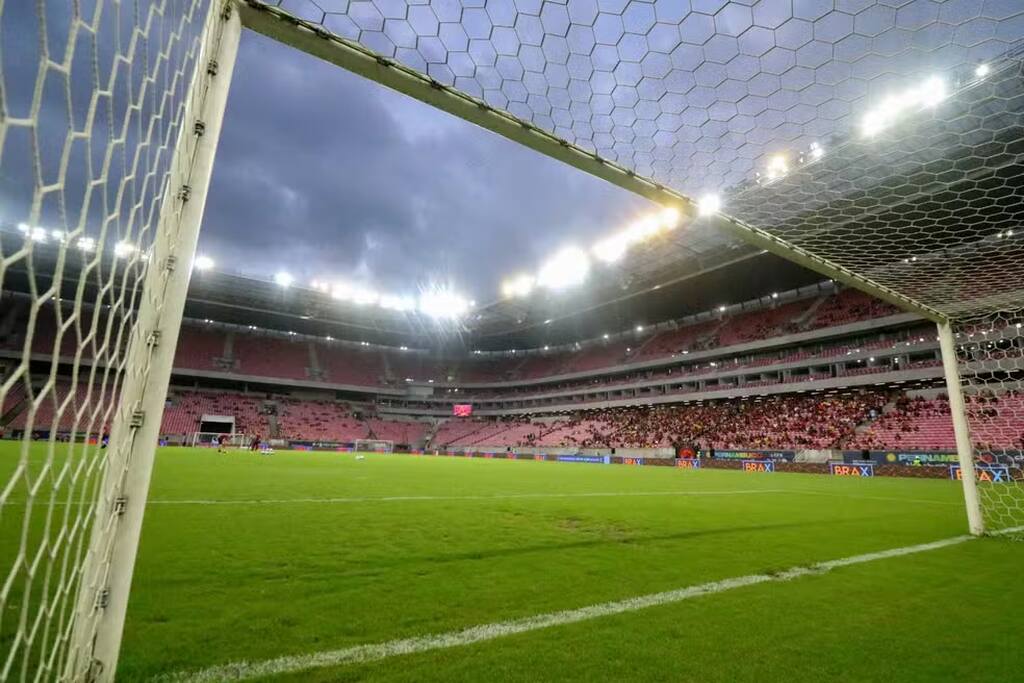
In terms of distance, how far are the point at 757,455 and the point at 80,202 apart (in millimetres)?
26533

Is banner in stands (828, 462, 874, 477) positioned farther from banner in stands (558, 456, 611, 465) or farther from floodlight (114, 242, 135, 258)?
floodlight (114, 242, 135, 258)

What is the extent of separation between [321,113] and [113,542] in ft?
15.4

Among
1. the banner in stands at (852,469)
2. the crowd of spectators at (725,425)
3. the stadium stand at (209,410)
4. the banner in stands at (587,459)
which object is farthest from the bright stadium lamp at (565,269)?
the stadium stand at (209,410)

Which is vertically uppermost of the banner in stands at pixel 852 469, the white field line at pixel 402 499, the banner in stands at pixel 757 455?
the banner in stands at pixel 757 455

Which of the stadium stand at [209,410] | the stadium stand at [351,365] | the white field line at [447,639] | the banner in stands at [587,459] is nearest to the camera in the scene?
the white field line at [447,639]

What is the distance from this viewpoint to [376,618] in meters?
2.58

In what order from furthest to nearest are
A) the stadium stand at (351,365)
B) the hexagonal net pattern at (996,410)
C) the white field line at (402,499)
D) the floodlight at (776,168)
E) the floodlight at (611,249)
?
the stadium stand at (351,365)
the floodlight at (611,249)
the white field line at (402,499)
the hexagonal net pattern at (996,410)
the floodlight at (776,168)

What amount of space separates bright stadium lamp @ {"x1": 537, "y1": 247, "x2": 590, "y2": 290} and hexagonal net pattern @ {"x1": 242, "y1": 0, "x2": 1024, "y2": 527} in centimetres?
2607

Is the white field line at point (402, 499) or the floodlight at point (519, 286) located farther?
the floodlight at point (519, 286)

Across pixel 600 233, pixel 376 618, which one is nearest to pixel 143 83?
pixel 376 618

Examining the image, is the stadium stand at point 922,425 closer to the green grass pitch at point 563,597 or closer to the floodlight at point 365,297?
the green grass pitch at point 563,597

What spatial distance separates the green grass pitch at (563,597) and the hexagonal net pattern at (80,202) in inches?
25.3

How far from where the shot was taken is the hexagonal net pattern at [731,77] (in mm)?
3316

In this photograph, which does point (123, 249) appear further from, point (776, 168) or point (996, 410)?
point (996, 410)
